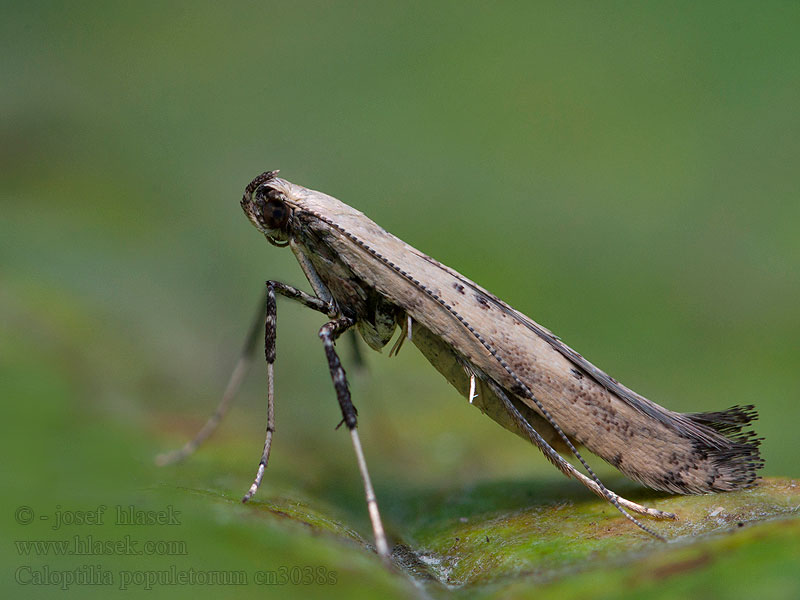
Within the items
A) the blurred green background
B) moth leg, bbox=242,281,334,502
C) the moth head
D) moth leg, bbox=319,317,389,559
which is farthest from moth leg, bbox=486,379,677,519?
the moth head

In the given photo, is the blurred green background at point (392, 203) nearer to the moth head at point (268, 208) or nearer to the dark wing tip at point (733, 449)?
the dark wing tip at point (733, 449)

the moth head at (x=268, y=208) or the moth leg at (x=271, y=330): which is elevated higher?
the moth head at (x=268, y=208)

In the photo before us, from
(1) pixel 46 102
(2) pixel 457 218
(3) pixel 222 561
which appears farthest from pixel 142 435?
(1) pixel 46 102

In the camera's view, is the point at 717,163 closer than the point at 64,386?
No

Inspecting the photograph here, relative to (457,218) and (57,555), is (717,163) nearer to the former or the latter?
(457,218)

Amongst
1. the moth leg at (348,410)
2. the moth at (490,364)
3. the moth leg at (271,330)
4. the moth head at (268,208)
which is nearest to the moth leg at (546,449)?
the moth at (490,364)

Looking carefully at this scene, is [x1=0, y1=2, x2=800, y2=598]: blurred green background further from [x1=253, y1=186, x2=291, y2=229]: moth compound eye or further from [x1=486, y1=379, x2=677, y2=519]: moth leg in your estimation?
[x1=253, y1=186, x2=291, y2=229]: moth compound eye

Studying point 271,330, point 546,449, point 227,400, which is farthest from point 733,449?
point 227,400

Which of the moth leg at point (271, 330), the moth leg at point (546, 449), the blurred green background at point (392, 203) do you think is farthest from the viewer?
the blurred green background at point (392, 203)
